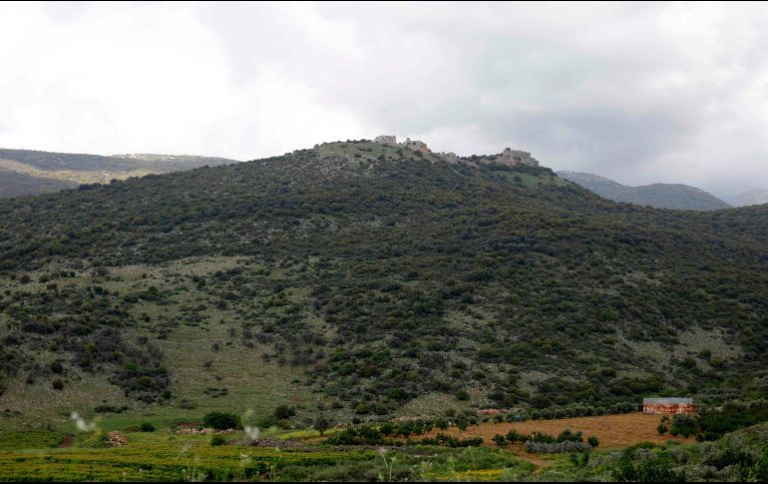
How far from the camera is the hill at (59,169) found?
126387 millimetres

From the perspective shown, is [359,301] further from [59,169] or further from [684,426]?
[59,169]

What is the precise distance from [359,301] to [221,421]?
21.7 meters

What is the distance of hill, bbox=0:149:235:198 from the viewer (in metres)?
126

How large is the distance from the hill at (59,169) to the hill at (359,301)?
54.3m

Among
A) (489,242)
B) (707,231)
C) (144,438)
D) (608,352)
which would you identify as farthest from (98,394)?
(707,231)

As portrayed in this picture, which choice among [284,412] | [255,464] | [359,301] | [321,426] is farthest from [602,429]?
[359,301]

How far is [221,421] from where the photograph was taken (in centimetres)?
2967

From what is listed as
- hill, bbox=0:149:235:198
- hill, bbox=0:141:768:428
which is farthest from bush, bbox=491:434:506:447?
hill, bbox=0:149:235:198

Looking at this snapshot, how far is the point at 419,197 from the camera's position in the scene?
79.8 m

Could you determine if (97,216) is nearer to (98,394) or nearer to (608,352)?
(98,394)

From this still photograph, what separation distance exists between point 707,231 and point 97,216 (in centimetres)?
7473

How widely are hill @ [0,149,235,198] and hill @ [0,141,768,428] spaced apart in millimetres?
54305

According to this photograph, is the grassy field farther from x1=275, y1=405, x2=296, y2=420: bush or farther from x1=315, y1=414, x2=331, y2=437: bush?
x1=275, y1=405, x2=296, y2=420: bush

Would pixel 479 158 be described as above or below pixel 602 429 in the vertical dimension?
above
